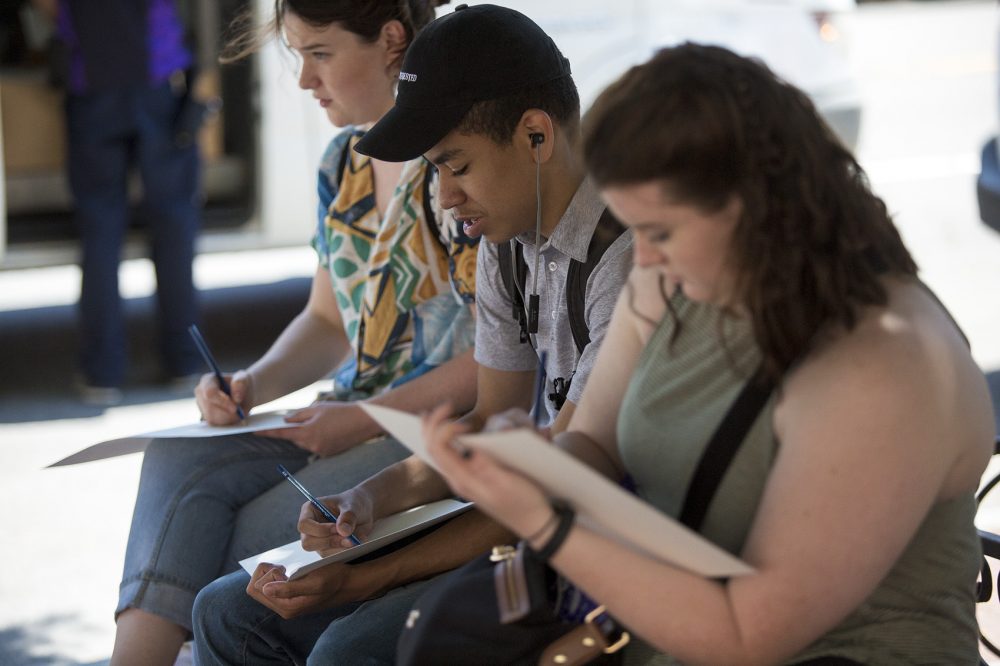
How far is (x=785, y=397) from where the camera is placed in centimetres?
152

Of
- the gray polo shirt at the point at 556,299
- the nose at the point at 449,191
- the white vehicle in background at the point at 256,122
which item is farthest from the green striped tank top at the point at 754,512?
the white vehicle in background at the point at 256,122

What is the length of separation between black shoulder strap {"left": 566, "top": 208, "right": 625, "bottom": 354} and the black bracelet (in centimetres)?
72

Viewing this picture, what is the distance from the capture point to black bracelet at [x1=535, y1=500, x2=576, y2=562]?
1467 millimetres

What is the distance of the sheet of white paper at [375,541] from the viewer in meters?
2.02

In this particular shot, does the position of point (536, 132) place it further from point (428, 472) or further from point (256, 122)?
point (256, 122)

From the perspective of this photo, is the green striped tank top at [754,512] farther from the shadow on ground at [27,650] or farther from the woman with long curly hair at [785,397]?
the shadow on ground at [27,650]

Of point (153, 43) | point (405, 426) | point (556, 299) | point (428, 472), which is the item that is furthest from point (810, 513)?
point (153, 43)

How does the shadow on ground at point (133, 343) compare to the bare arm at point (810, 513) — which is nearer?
the bare arm at point (810, 513)

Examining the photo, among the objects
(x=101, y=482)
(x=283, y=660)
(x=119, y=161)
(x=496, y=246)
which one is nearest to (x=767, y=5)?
(x=119, y=161)

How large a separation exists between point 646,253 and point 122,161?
383 cm

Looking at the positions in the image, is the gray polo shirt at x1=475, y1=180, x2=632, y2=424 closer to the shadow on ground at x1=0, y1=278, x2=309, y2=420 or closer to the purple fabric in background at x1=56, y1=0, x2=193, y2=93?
the purple fabric in background at x1=56, y1=0, x2=193, y2=93

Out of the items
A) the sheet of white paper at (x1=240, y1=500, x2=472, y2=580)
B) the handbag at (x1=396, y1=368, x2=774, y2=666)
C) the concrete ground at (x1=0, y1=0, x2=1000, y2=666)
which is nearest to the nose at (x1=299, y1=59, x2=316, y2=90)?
the sheet of white paper at (x1=240, y1=500, x2=472, y2=580)

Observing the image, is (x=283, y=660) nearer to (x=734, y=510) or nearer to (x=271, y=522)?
(x=271, y=522)

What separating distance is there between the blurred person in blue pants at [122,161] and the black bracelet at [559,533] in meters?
3.80
